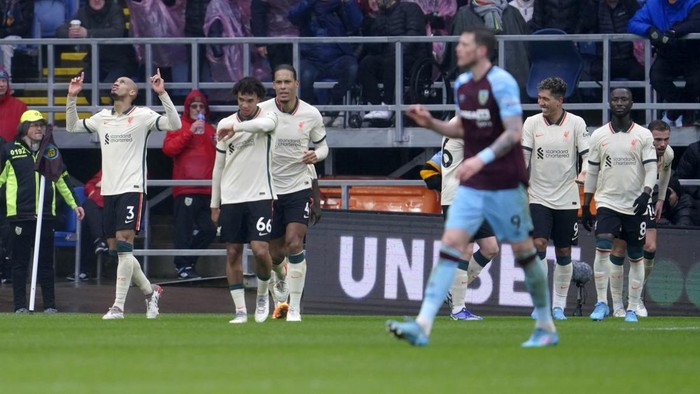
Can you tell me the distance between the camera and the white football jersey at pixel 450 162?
53.2 ft

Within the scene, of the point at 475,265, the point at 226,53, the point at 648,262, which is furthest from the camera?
the point at 226,53

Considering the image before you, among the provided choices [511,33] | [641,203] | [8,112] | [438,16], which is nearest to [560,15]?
[511,33]

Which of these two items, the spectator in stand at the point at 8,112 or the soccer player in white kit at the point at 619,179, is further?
the spectator in stand at the point at 8,112

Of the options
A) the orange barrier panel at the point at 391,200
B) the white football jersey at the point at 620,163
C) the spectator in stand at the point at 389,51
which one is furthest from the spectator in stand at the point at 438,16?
the white football jersey at the point at 620,163

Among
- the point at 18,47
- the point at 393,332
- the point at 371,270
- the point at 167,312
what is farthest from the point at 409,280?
the point at 393,332

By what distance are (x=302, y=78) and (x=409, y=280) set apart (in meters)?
3.64

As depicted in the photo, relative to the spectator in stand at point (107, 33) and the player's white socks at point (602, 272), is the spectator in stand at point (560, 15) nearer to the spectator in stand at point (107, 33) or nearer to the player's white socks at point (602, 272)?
the player's white socks at point (602, 272)

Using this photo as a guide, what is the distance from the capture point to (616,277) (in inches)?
672

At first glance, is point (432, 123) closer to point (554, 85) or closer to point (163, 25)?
point (554, 85)

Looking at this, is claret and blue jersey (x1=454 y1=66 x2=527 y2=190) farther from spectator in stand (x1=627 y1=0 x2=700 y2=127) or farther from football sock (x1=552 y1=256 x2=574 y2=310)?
Answer: spectator in stand (x1=627 y1=0 x2=700 y2=127)

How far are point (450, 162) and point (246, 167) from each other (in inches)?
91.7

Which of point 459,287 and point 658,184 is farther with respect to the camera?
point 658,184

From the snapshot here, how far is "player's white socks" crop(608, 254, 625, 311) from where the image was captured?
668 inches

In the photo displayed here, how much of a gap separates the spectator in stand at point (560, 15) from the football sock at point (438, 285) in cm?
1154
